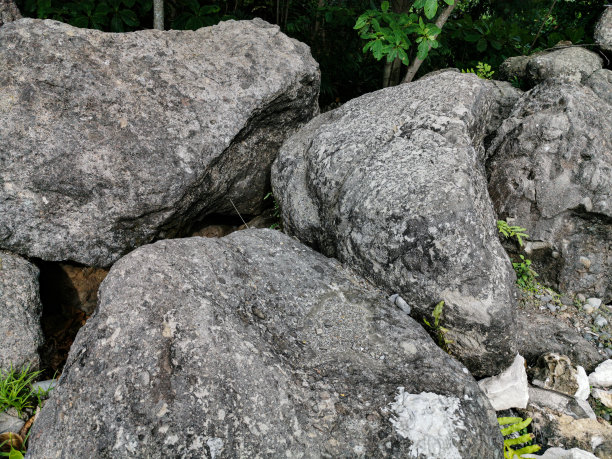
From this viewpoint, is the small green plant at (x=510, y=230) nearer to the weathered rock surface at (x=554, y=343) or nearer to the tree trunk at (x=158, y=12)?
the weathered rock surface at (x=554, y=343)

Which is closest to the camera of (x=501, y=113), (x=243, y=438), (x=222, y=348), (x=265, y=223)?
(x=243, y=438)

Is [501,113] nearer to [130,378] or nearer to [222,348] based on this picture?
[222,348]

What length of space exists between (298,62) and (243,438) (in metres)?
3.11

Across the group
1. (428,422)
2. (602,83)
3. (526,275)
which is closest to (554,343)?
(526,275)

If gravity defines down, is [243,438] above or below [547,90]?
below

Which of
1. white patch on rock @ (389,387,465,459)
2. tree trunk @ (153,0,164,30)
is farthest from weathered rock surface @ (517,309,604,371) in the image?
tree trunk @ (153,0,164,30)

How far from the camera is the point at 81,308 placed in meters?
3.81

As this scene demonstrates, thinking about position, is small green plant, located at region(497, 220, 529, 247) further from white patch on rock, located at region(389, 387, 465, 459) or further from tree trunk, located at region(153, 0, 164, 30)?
tree trunk, located at region(153, 0, 164, 30)

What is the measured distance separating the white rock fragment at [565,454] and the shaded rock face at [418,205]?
0.50 metres

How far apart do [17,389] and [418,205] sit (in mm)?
2608

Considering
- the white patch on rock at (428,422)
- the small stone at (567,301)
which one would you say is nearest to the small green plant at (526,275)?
the small stone at (567,301)

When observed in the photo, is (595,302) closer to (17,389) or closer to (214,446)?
(214,446)

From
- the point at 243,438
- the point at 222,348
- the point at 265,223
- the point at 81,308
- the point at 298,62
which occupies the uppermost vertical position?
the point at 298,62

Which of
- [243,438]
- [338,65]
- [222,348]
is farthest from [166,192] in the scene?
[338,65]
